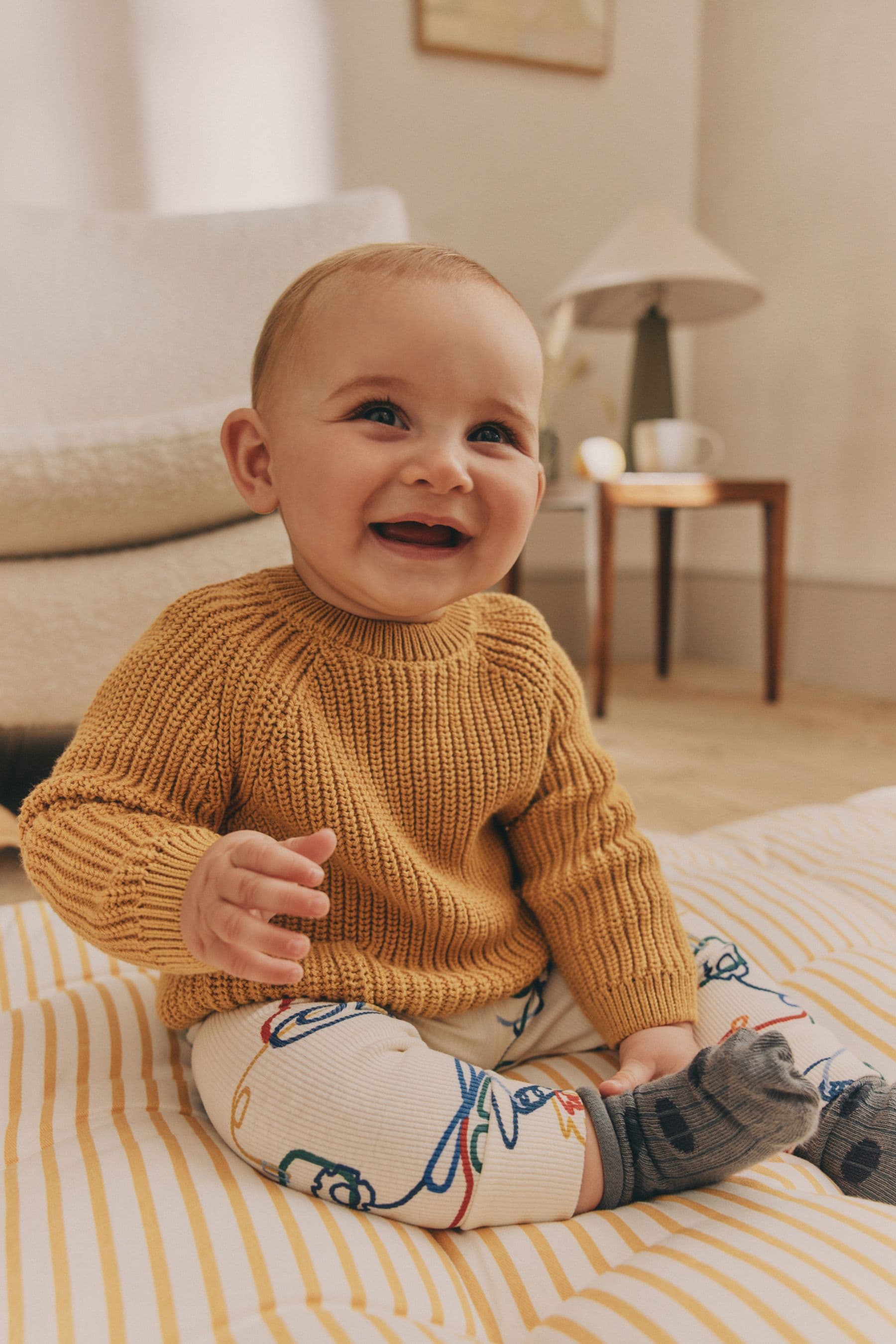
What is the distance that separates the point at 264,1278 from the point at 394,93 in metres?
2.42

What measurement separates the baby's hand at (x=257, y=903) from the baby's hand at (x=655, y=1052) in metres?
0.20

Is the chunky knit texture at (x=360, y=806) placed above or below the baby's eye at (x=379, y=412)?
below

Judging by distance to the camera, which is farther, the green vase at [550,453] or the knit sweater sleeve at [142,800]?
the green vase at [550,453]

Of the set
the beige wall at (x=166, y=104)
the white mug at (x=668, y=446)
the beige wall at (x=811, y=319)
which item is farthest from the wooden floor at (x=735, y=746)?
the beige wall at (x=166, y=104)

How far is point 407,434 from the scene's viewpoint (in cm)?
47

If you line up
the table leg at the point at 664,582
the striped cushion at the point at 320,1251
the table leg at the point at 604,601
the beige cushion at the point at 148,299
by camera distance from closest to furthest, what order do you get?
the striped cushion at the point at 320,1251 → the beige cushion at the point at 148,299 → the table leg at the point at 604,601 → the table leg at the point at 664,582

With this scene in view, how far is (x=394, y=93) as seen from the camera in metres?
2.22

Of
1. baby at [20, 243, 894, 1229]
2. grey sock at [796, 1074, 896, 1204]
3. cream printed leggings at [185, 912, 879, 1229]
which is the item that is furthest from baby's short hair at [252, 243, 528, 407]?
grey sock at [796, 1074, 896, 1204]

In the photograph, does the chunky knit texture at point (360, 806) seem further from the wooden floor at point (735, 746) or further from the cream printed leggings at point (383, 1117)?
the wooden floor at point (735, 746)

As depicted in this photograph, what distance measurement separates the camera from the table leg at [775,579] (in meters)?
1.95

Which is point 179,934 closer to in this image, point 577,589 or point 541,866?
point 541,866

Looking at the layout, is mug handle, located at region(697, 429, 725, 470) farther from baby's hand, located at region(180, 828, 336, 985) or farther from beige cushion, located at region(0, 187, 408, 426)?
baby's hand, located at region(180, 828, 336, 985)

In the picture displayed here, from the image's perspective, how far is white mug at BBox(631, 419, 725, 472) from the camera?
1.90 meters

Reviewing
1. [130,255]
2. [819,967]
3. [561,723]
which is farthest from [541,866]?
[130,255]
